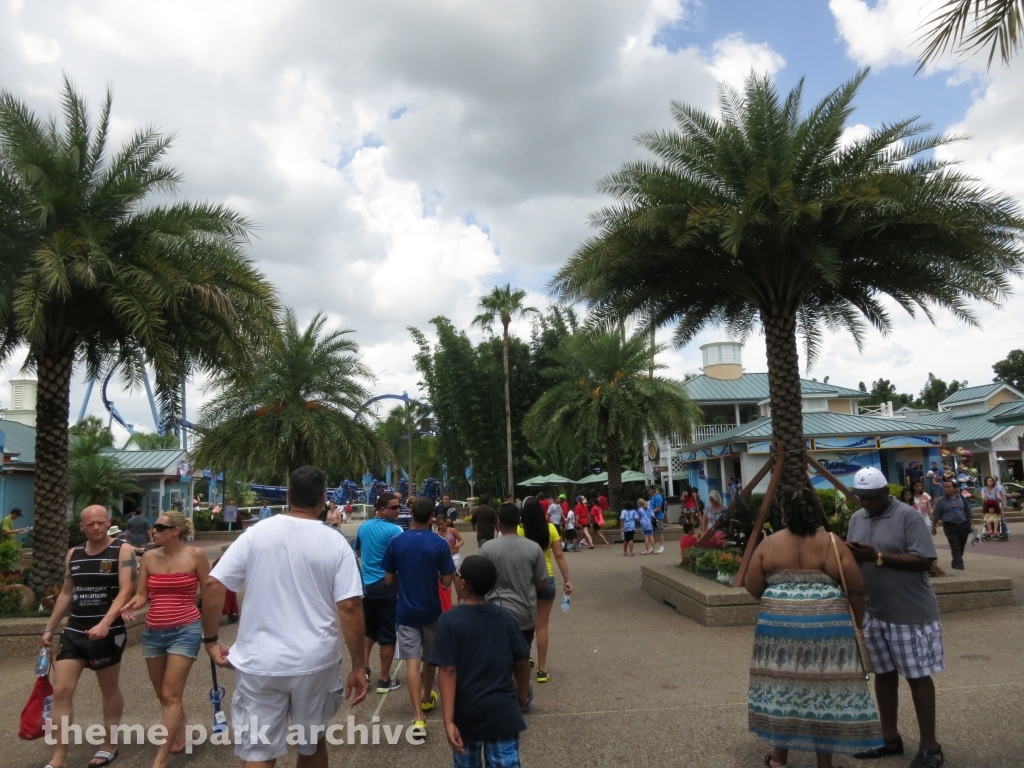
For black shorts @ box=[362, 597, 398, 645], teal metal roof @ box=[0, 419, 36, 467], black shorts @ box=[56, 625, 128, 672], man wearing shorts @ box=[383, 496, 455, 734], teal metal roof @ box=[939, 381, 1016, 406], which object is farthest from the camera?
teal metal roof @ box=[939, 381, 1016, 406]

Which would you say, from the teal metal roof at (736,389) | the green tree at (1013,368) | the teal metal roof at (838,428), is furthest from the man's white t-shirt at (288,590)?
the green tree at (1013,368)

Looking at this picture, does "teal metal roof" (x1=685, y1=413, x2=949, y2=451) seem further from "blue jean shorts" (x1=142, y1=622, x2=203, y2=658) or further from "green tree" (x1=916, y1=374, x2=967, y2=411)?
"green tree" (x1=916, y1=374, x2=967, y2=411)

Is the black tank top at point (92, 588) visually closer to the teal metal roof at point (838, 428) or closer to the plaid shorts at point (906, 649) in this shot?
the plaid shorts at point (906, 649)

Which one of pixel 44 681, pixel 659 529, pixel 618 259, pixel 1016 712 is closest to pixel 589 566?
pixel 659 529

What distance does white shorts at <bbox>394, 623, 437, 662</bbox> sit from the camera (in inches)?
223

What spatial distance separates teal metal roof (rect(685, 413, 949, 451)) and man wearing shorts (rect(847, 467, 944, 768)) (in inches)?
993

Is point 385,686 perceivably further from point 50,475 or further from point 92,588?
point 50,475

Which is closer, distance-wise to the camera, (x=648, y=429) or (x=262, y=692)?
(x=262, y=692)

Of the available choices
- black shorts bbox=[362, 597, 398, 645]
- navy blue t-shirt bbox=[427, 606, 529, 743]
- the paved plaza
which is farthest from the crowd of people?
black shorts bbox=[362, 597, 398, 645]

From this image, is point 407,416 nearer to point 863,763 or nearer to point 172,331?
point 172,331

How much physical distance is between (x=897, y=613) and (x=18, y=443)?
28305mm

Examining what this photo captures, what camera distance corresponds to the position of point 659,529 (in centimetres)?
2109

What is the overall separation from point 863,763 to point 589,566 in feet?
41.6

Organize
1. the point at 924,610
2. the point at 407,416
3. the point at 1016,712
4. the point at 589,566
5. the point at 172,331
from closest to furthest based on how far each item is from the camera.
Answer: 1. the point at 924,610
2. the point at 1016,712
3. the point at 172,331
4. the point at 589,566
5. the point at 407,416
